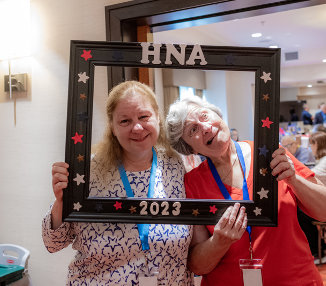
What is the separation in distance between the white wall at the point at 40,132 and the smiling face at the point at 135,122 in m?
0.90

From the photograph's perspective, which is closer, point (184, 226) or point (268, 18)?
point (184, 226)

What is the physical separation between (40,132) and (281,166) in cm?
160

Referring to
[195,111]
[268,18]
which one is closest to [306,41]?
[268,18]

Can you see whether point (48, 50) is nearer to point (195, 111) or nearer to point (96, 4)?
point (96, 4)

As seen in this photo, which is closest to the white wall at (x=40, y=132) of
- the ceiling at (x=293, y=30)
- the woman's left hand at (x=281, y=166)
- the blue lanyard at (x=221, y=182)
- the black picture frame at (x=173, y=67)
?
the black picture frame at (x=173, y=67)

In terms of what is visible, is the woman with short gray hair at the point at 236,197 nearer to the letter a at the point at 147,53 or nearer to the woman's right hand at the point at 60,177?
the letter a at the point at 147,53

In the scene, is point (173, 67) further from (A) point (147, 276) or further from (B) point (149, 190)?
(A) point (147, 276)

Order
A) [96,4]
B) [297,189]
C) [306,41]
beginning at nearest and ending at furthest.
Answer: [297,189], [96,4], [306,41]

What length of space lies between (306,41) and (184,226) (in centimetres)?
557

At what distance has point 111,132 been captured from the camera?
1.27 metres

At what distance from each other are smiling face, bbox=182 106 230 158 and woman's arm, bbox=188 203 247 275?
22 cm

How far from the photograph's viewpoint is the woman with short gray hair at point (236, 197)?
1.20 m

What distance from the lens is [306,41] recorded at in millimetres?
5883

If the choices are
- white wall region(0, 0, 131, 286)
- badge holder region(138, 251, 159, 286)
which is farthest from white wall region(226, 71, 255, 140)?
white wall region(0, 0, 131, 286)
